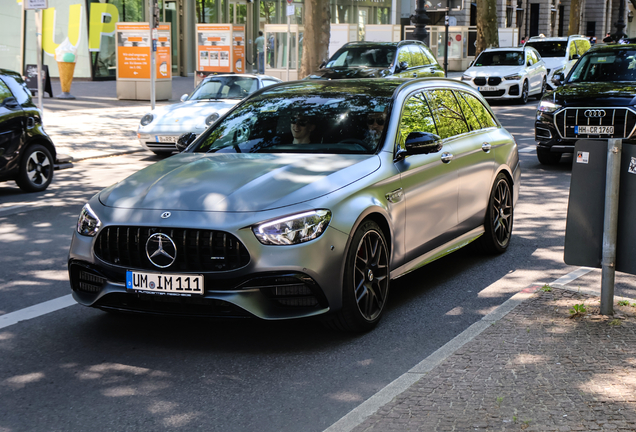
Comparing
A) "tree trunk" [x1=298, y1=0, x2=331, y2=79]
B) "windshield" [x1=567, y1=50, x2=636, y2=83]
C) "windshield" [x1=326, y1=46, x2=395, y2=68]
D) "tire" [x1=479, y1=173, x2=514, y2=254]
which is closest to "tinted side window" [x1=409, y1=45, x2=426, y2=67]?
"windshield" [x1=326, y1=46, x2=395, y2=68]

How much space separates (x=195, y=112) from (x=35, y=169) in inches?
154

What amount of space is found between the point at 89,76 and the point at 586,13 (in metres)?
74.6

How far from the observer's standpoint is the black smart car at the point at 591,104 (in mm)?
11914

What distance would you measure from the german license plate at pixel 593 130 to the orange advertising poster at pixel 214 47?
50.5 ft

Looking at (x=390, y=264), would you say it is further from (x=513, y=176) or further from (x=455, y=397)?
(x=513, y=176)

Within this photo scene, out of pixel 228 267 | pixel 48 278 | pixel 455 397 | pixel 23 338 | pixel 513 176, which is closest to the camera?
pixel 455 397

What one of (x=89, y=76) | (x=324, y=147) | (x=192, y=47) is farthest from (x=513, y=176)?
(x=192, y=47)

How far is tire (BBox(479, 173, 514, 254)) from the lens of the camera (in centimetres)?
738

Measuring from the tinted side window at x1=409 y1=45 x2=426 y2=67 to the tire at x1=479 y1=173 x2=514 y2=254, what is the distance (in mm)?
13041

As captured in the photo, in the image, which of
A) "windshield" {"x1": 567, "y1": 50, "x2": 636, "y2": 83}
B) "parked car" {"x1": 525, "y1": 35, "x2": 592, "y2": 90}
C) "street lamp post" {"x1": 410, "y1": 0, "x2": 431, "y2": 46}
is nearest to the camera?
"windshield" {"x1": 567, "y1": 50, "x2": 636, "y2": 83}

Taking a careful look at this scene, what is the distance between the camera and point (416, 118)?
6.37 meters

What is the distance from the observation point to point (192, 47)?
39969 mm

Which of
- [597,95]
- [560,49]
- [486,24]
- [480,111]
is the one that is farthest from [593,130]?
[486,24]

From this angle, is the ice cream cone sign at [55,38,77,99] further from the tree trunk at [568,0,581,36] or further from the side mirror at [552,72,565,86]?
the tree trunk at [568,0,581,36]
